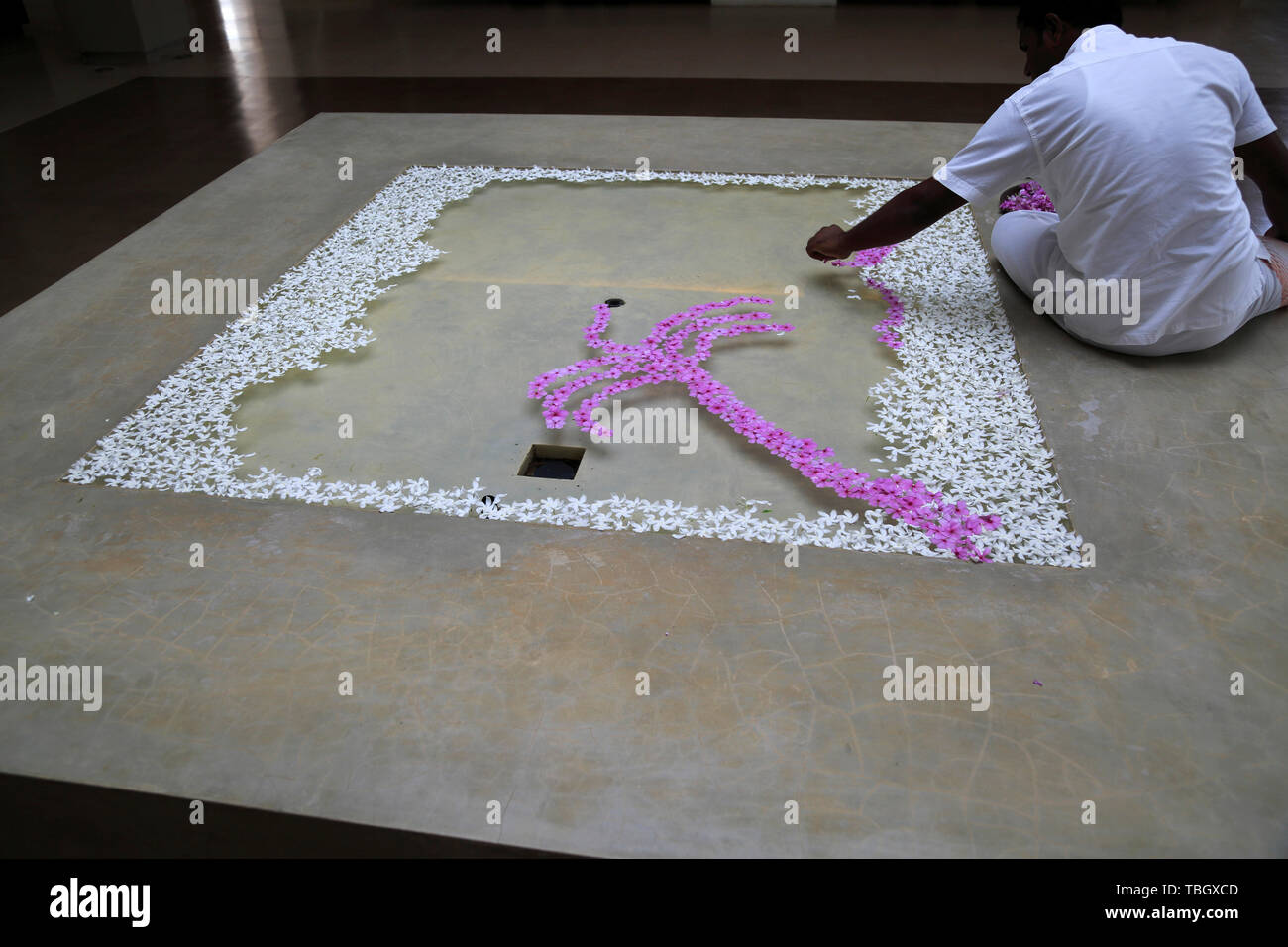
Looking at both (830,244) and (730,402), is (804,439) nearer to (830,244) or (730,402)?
(730,402)

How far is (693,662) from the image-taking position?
1734 mm

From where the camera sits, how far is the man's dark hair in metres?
2.39

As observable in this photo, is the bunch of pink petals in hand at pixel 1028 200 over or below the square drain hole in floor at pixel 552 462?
over

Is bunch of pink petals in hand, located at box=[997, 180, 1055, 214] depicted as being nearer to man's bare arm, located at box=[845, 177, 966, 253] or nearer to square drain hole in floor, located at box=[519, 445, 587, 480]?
man's bare arm, located at box=[845, 177, 966, 253]

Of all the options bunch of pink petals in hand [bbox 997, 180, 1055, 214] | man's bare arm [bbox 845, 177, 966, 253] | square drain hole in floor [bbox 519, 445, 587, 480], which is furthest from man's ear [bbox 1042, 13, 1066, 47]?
square drain hole in floor [bbox 519, 445, 587, 480]

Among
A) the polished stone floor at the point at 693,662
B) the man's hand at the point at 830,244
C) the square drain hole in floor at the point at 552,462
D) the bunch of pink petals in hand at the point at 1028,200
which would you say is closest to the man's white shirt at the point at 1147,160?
the polished stone floor at the point at 693,662

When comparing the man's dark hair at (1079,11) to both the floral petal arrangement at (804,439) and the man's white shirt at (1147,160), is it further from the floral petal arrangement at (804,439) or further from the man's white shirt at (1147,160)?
the floral petal arrangement at (804,439)

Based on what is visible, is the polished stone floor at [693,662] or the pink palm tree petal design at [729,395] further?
the pink palm tree petal design at [729,395]

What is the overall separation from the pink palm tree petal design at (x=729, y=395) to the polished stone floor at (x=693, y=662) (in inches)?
6.7

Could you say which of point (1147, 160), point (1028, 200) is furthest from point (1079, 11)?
point (1028, 200)

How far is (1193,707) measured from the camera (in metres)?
1.61

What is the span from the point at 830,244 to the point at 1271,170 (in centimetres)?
125

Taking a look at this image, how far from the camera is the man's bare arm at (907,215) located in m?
2.59
